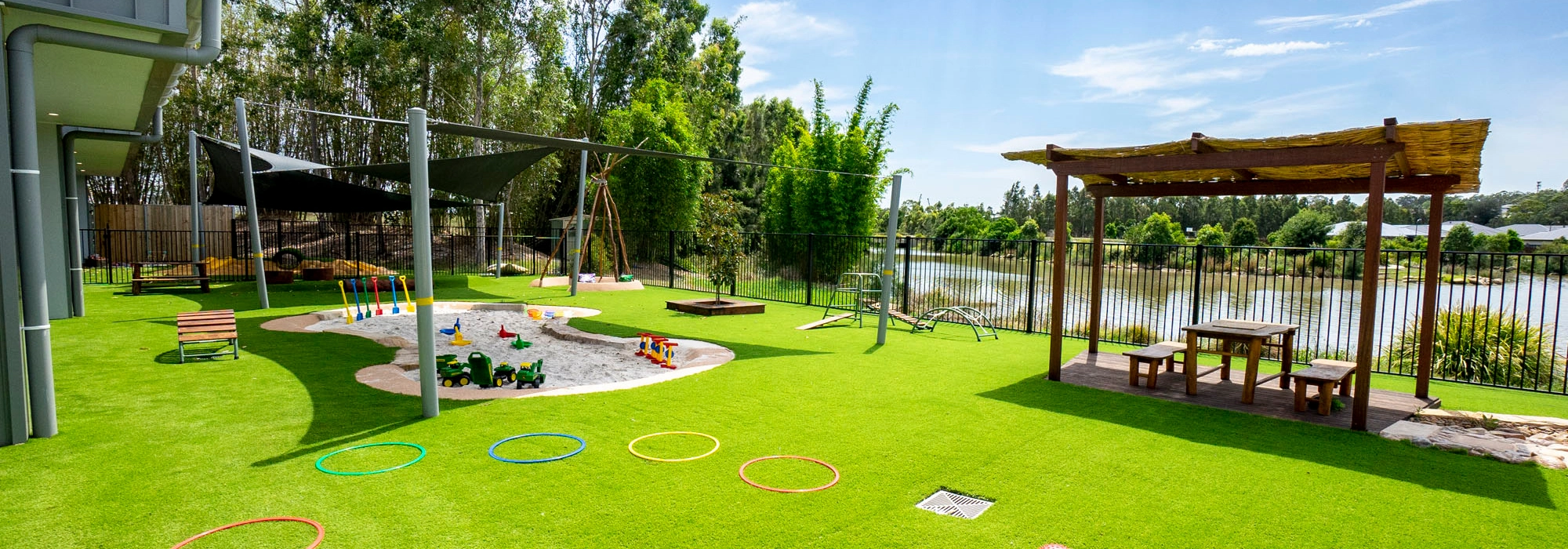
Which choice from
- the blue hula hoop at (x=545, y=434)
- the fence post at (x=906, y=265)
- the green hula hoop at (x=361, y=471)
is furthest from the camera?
the fence post at (x=906, y=265)

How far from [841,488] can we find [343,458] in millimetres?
2695

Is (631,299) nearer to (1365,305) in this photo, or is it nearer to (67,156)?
(67,156)

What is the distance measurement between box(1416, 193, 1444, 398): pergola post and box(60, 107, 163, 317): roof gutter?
44.4 feet

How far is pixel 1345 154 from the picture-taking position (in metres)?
4.78

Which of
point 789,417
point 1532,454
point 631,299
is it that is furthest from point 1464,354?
point 631,299

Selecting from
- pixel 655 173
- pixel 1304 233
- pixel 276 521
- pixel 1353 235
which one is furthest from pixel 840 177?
pixel 1353 235

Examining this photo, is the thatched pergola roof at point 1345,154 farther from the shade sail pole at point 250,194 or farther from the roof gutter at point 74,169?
the roof gutter at point 74,169

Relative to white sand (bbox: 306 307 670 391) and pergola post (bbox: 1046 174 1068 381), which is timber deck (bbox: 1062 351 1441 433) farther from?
white sand (bbox: 306 307 670 391)

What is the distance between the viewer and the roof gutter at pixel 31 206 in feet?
13.1

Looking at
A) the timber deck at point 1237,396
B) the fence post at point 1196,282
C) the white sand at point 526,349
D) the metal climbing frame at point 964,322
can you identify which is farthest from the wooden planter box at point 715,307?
the fence post at point 1196,282

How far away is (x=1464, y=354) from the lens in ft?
25.3

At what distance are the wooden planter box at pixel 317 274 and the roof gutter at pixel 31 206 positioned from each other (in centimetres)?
1207

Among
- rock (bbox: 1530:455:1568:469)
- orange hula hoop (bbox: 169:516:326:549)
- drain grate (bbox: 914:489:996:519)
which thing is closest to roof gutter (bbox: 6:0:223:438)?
orange hula hoop (bbox: 169:516:326:549)

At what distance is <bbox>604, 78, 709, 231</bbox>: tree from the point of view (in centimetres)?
2245
